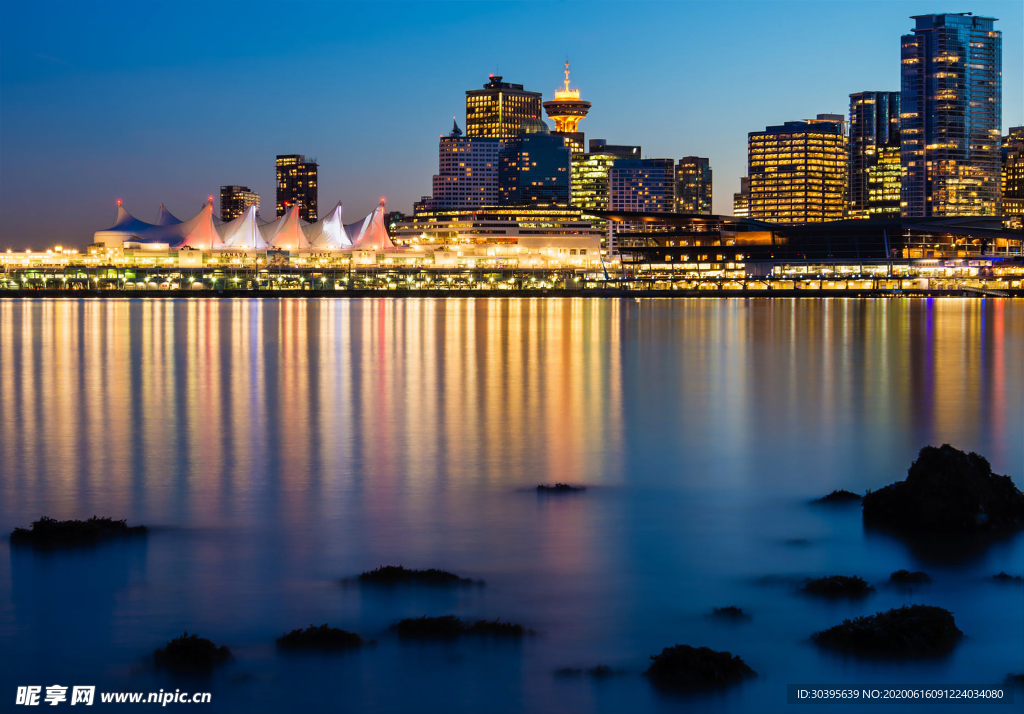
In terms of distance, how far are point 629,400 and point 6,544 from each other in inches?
528

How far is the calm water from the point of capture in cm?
660

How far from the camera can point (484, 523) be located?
10234 mm

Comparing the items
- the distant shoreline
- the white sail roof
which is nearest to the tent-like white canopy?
the white sail roof

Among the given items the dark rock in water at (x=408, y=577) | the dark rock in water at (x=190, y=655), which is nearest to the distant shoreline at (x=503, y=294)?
the dark rock in water at (x=408, y=577)

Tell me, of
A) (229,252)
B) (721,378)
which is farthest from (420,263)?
(721,378)

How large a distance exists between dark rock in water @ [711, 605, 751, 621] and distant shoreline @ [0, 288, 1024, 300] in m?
108

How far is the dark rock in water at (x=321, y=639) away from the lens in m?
6.85

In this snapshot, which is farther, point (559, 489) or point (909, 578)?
point (559, 489)

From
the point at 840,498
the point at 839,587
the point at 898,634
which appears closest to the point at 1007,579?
the point at 839,587

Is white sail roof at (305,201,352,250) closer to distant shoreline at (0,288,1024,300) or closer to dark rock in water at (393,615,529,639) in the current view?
distant shoreline at (0,288,1024,300)

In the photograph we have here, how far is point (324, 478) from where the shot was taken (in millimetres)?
12664

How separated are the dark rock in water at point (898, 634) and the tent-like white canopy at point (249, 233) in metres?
139

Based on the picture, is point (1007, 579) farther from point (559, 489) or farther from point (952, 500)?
point (559, 489)

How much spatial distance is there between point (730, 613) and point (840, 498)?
4.13m
